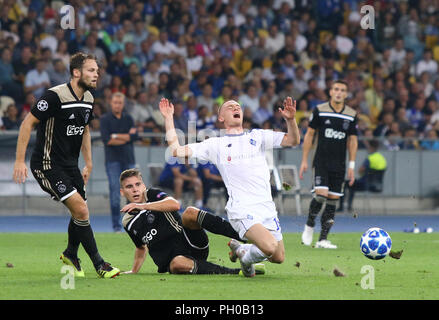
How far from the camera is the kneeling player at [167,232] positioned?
9875 millimetres

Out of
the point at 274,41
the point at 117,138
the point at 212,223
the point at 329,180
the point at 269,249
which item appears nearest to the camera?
the point at 269,249

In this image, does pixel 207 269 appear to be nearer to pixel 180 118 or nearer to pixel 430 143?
pixel 180 118

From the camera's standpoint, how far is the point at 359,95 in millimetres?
24188

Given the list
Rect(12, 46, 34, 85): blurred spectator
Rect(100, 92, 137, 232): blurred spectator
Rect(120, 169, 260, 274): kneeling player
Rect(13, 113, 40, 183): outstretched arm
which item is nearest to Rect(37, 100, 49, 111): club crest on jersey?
Rect(13, 113, 40, 183): outstretched arm

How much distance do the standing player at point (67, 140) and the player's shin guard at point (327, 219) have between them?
17.3 ft

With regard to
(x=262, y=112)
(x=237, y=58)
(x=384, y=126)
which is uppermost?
(x=237, y=58)

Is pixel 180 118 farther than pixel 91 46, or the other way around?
pixel 91 46

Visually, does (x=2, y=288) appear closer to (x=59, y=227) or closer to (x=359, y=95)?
(x=59, y=227)

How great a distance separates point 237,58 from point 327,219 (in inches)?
429

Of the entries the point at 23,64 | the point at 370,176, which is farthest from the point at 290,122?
the point at 23,64

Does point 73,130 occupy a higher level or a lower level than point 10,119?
higher

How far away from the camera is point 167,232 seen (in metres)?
9.98

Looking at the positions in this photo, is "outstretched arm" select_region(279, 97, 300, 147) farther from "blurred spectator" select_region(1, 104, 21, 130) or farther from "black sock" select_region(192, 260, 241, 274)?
"blurred spectator" select_region(1, 104, 21, 130)

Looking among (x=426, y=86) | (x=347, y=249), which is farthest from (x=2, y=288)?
(x=426, y=86)
